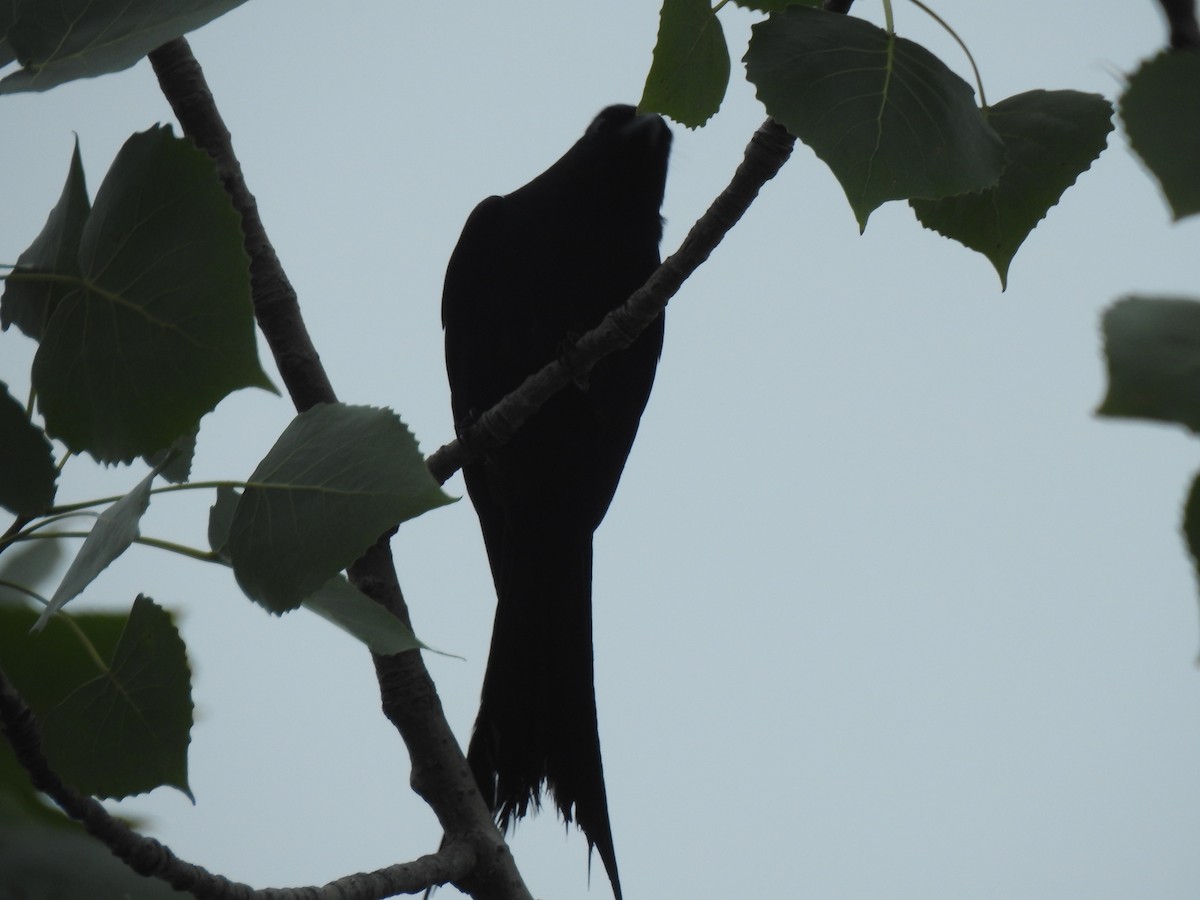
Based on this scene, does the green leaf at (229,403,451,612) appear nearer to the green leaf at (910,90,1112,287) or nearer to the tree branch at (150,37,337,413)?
the green leaf at (910,90,1112,287)

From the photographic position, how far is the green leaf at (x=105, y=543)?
0.99 meters

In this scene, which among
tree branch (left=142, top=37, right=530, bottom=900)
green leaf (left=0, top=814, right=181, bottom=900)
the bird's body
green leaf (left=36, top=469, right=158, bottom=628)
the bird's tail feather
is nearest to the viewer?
green leaf (left=0, top=814, right=181, bottom=900)

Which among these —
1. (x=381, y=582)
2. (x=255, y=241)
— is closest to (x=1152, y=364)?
(x=381, y=582)

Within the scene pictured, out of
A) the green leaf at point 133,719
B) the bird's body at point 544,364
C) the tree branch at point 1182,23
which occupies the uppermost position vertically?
the bird's body at point 544,364

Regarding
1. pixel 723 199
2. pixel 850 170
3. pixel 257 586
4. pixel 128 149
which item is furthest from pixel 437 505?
pixel 723 199

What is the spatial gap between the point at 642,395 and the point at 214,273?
7.80 feet

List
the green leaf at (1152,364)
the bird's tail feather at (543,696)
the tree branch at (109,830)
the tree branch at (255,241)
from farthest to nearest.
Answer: the bird's tail feather at (543,696) < the tree branch at (255,241) < the tree branch at (109,830) < the green leaf at (1152,364)

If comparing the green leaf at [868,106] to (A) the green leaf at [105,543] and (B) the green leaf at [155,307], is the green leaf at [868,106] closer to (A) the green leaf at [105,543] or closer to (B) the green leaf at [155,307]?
(B) the green leaf at [155,307]

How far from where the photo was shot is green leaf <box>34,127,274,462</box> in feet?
3.28

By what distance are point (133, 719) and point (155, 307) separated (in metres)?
0.47

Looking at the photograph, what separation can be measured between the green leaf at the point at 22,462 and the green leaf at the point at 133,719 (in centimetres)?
21

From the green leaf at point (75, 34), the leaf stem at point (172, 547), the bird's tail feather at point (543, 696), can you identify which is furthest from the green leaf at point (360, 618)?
the bird's tail feather at point (543, 696)

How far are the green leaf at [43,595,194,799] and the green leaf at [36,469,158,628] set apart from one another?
0.18 meters

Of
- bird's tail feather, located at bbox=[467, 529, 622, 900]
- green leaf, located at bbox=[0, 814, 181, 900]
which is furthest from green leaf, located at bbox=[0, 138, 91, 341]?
bird's tail feather, located at bbox=[467, 529, 622, 900]
